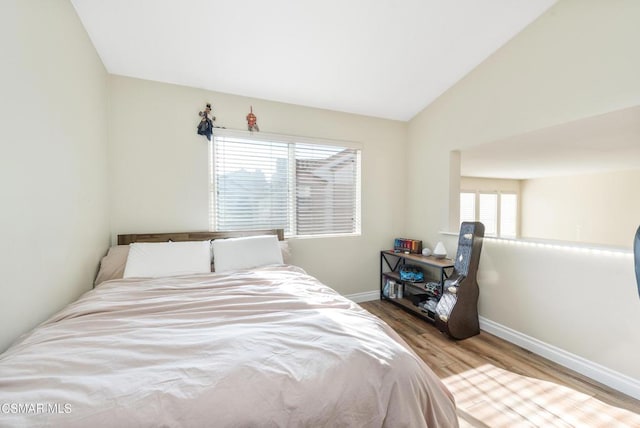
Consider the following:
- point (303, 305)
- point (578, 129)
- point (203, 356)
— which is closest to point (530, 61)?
point (578, 129)

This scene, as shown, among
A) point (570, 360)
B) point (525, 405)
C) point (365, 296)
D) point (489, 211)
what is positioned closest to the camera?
point (525, 405)

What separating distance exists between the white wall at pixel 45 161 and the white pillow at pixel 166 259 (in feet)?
0.97

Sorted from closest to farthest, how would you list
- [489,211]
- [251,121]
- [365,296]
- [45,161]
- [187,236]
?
[45,161]
[187,236]
[251,121]
[365,296]
[489,211]

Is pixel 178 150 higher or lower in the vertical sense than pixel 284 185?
higher

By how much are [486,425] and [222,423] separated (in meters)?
1.53

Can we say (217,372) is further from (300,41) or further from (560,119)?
(560,119)

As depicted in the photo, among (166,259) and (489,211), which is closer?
(166,259)

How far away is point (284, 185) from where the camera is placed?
294 centimetres

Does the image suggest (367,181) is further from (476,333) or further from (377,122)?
(476,333)

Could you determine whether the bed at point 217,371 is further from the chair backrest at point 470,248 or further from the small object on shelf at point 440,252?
the small object on shelf at point 440,252

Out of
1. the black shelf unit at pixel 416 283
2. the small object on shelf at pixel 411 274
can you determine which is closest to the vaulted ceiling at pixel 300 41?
the black shelf unit at pixel 416 283

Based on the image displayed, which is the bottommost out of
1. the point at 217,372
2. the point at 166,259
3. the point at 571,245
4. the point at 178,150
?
the point at 217,372

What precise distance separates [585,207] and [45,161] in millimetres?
7277

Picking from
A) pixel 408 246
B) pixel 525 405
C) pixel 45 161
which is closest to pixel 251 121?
pixel 45 161
